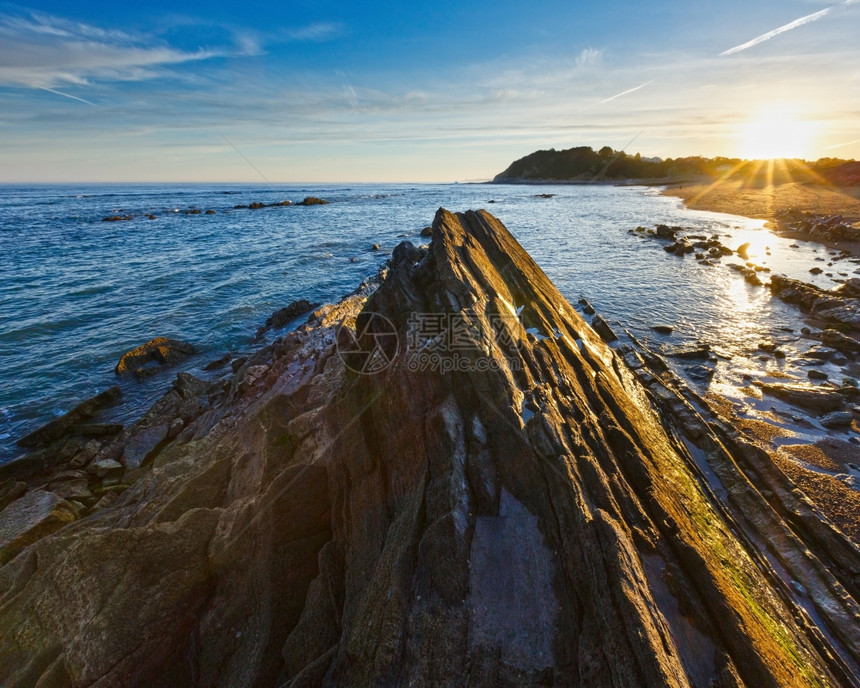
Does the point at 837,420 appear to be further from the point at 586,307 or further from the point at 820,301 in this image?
the point at 820,301

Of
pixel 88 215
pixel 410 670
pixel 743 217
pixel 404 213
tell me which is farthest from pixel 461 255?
pixel 88 215

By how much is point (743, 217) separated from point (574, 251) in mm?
37787

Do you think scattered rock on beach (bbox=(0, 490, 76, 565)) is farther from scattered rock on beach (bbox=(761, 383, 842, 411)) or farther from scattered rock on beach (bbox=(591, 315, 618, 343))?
scattered rock on beach (bbox=(761, 383, 842, 411))

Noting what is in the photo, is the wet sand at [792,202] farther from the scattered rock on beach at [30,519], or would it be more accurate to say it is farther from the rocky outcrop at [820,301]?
the scattered rock on beach at [30,519]

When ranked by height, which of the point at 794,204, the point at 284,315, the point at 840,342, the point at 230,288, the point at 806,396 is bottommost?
the point at 230,288

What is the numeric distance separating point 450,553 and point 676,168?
665 ft

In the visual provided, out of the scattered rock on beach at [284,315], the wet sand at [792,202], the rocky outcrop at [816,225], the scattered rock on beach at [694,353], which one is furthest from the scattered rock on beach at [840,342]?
the wet sand at [792,202]

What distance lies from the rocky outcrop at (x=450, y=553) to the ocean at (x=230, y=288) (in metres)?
10.1

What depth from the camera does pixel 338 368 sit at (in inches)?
488

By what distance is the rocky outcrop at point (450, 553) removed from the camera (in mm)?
4973

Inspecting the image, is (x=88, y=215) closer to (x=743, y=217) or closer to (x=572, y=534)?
(x=572, y=534)

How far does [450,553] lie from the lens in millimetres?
5598

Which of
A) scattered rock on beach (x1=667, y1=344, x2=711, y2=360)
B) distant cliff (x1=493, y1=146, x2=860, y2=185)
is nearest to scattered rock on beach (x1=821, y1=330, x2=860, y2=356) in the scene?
scattered rock on beach (x1=667, y1=344, x2=711, y2=360)

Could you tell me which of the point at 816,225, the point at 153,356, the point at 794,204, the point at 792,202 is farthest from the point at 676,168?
the point at 153,356
